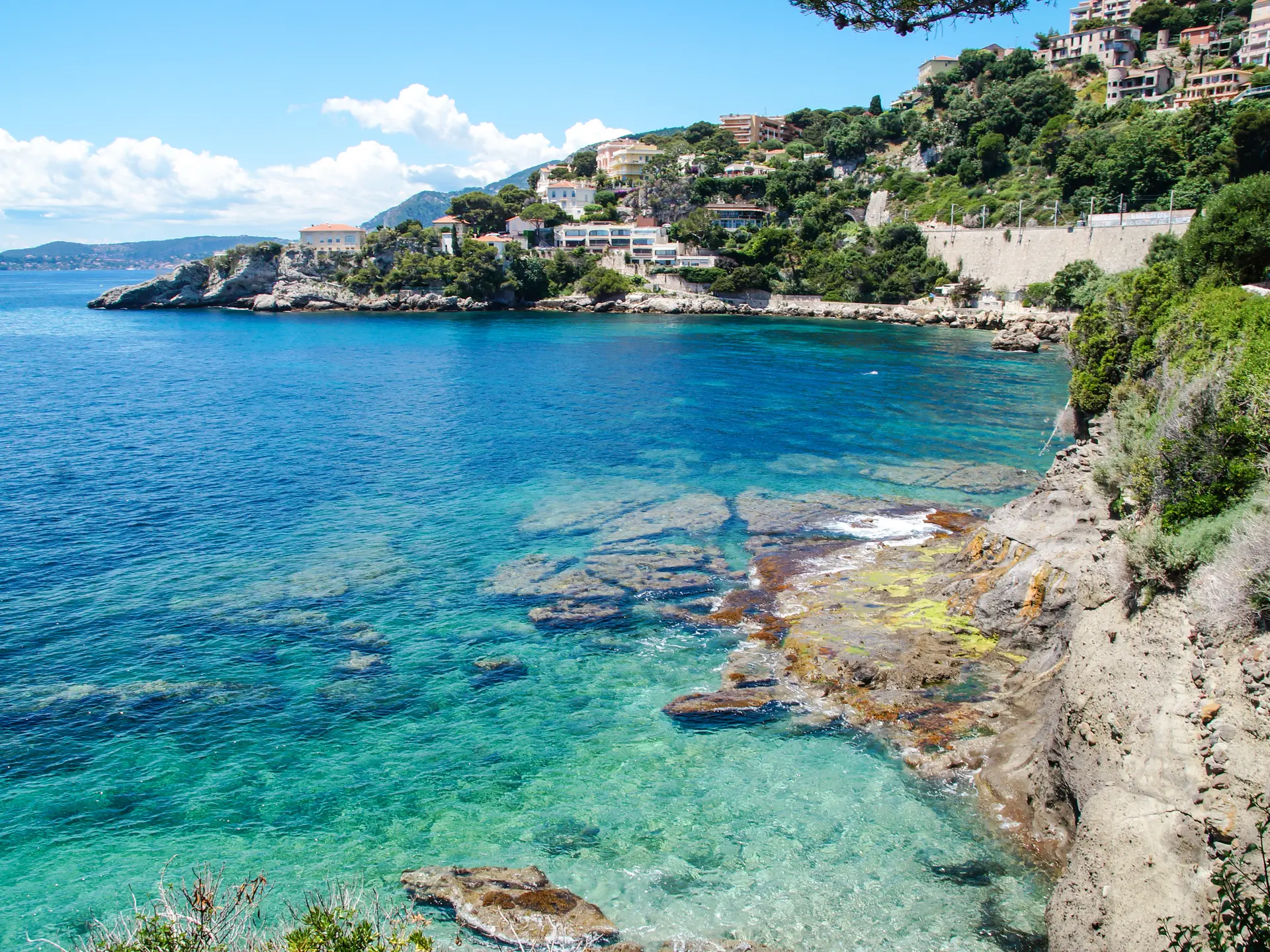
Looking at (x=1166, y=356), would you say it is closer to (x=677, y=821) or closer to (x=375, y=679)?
(x=677, y=821)

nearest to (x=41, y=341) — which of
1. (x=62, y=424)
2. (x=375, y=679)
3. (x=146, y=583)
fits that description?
(x=62, y=424)

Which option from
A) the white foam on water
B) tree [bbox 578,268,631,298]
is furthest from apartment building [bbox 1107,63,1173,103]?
the white foam on water

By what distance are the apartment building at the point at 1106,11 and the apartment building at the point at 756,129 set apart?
53744mm

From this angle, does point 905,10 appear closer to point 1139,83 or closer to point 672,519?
point 672,519

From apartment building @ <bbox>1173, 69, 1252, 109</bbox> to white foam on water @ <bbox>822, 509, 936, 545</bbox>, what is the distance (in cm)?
8381

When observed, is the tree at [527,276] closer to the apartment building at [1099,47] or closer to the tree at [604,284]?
the tree at [604,284]

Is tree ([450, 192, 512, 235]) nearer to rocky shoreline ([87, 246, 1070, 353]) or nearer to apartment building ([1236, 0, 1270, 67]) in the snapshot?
rocky shoreline ([87, 246, 1070, 353])

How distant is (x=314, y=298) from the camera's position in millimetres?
112000

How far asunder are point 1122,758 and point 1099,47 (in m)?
124

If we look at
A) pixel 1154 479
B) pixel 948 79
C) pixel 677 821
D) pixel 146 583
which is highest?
pixel 948 79

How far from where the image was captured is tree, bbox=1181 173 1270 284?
27.9 metres

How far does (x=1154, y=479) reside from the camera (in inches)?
549

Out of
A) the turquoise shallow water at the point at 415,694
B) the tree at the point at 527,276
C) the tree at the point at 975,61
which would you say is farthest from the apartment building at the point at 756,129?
the turquoise shallow water at the point at 415,694

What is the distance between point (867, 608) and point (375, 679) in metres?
11.5
